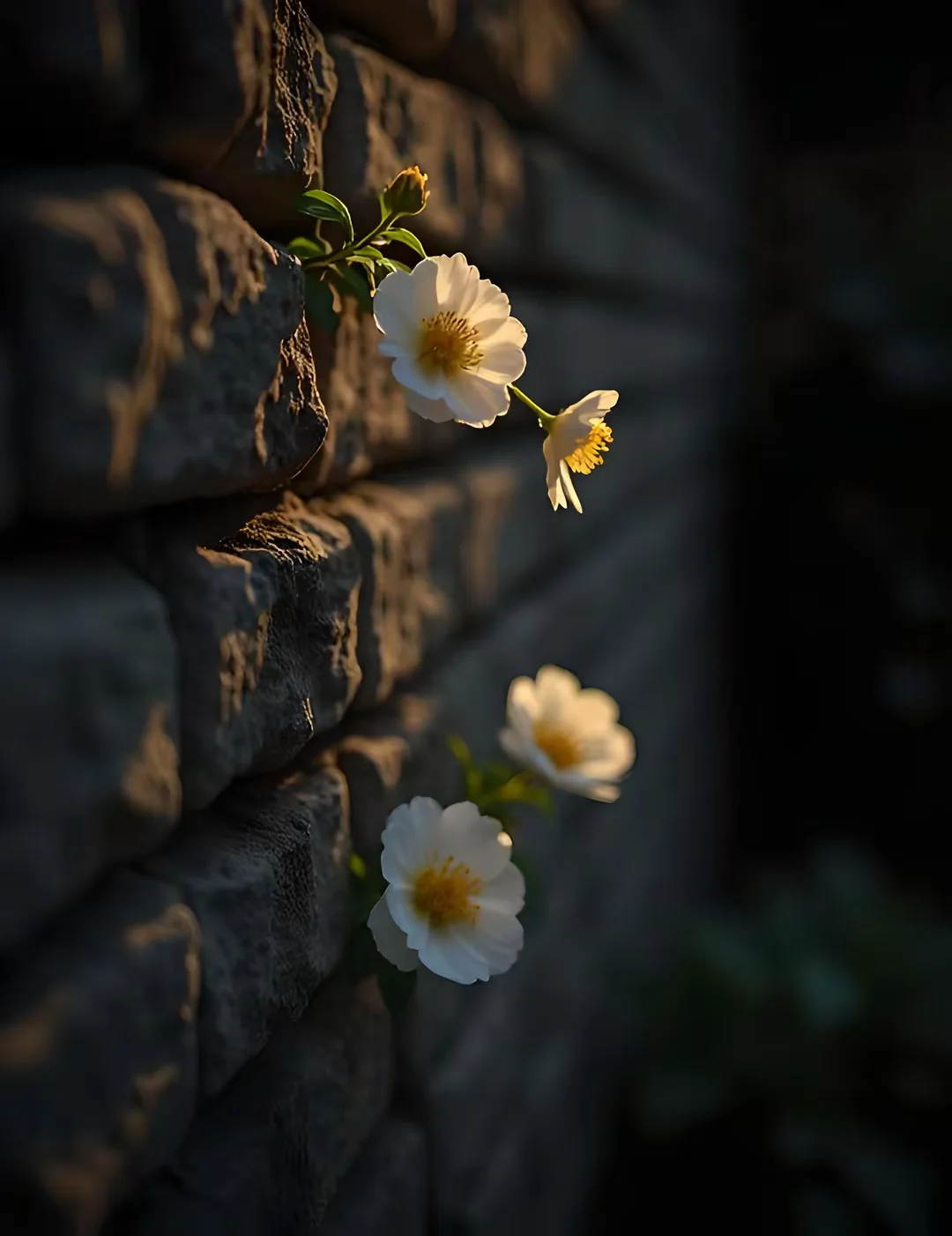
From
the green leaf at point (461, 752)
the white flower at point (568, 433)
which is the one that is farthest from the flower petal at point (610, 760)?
the white flower at point (568, 433)

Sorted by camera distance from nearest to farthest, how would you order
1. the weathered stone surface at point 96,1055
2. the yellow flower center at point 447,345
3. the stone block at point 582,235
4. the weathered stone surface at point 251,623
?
the weathered stone surface at point 96,1055, the weathered stone surface at point 251,623, the yellow flower center at point 447,345, the stone block at point 582,235

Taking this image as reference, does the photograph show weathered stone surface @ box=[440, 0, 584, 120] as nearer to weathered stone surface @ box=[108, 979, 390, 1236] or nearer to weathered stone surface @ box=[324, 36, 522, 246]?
weathered stone surface @ box=[324, 36, 522, 246]

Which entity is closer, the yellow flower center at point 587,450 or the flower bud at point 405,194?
the flower bud at point 405,194

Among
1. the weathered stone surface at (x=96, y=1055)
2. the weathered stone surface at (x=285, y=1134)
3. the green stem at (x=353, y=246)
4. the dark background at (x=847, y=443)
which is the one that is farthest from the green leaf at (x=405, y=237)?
the dark background at (x=847, y=443)

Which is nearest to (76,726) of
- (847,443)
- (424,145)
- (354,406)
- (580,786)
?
(354,406)

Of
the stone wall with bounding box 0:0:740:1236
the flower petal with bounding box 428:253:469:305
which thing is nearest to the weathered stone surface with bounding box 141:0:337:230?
the stone wall with bounding box 0:0:740:1236

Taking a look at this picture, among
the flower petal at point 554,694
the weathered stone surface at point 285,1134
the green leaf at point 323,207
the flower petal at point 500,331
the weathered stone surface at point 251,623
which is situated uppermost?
the green leaf at point 323,207

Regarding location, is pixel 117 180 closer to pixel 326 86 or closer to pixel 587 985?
pixel 326 86

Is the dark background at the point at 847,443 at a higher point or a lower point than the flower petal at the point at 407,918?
lower

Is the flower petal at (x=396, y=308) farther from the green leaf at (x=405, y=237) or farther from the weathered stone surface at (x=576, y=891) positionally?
the weathered stone surface at (x=576, y=891)

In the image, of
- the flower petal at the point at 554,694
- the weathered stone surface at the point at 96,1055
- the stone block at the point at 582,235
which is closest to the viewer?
the weathered stone surface at the point at 96,1055
